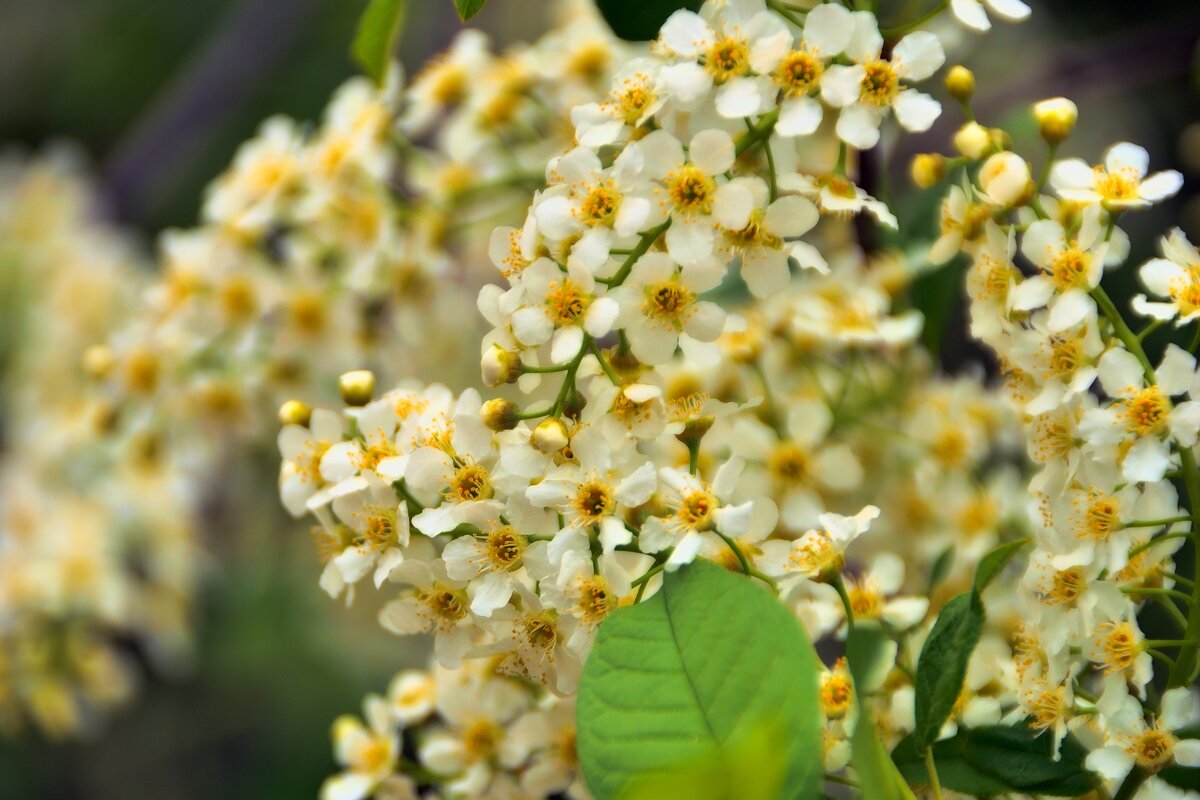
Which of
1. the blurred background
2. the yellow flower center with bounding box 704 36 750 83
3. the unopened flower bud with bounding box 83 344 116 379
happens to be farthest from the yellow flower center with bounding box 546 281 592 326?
the blurred background

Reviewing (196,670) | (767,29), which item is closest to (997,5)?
(767,29)

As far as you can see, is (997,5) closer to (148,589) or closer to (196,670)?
(148,589)

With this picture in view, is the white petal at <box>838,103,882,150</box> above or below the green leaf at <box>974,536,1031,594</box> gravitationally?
above

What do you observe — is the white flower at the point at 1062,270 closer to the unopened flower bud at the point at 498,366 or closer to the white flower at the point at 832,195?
the white flower at the point at 832,195

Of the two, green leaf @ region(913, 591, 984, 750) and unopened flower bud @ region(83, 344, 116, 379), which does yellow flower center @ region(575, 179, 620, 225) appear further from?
unopened flower bud @ region(83, 344, 116, 379)

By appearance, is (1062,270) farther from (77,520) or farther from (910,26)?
(77,520)

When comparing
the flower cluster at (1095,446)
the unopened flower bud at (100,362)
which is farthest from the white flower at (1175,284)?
the unopened flower bud at (100,362)
